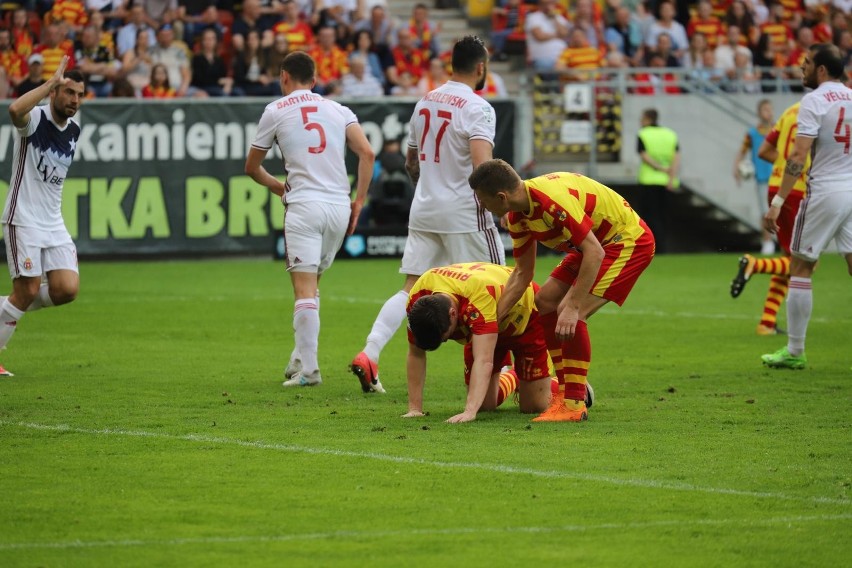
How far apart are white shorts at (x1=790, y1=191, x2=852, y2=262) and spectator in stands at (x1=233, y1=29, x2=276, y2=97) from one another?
13.0 meters

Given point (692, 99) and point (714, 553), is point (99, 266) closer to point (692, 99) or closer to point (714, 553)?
point (692, 99)

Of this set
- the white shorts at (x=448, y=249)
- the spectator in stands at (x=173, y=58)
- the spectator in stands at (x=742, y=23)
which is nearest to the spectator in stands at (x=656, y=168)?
the spectator in stands at (x=742, y=23)

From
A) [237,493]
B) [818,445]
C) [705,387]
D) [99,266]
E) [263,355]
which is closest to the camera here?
[237,493]

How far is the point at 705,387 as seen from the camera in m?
9.95

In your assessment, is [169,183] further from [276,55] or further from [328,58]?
[328,58]

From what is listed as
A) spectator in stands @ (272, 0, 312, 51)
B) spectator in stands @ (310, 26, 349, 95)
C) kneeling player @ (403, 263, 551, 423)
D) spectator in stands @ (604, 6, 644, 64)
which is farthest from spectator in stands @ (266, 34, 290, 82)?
kneeling player @ (403, 263, 551, 423)

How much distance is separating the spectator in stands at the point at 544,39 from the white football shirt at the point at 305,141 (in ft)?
50.1

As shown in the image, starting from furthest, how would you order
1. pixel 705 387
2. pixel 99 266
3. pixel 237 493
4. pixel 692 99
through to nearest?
pixel 692 99 < pixel 99 266 < pixel 705 387 < pixel 237 493

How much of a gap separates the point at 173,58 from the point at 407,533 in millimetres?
18061

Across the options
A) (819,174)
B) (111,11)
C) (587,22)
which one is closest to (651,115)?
(587,22)

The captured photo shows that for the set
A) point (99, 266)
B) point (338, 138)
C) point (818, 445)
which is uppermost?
point (338, 138)

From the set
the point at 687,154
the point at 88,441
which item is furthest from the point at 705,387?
the point at 687,154

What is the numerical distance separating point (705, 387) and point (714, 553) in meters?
4.70

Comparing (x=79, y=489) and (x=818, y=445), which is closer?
(x=79, y=489)
